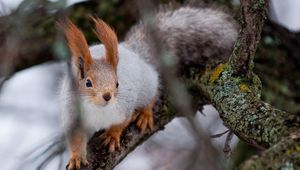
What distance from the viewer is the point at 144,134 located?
2.76m

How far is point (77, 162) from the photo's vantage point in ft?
8.13

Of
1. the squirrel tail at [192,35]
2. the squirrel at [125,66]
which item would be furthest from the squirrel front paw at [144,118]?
the squirrel tail at [192,35]

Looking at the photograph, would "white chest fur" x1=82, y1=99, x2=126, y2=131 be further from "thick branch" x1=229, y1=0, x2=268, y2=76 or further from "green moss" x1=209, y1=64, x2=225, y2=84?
"thick branch" x1=229, y1=0, x2=268, y2=76

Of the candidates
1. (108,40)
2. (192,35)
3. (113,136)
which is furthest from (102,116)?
(192,35)

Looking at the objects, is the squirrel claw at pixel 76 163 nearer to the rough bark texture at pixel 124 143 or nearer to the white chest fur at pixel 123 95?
the rough bark texture at pixel 124 143

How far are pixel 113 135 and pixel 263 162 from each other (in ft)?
4.24

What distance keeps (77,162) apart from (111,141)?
18 cm

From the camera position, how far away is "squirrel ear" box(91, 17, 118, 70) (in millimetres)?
2473

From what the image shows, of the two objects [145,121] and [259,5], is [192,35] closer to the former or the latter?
[145,121]

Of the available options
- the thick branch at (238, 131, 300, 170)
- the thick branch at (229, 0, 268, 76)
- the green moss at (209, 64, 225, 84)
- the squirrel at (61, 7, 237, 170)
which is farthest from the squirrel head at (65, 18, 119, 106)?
the thick branch at (238, 131, 300, 170)

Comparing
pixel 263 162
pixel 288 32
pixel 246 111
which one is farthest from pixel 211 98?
pixel 263 162

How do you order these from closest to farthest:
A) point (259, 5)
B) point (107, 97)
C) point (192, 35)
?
point (259, 5) → point (107, 97) → point (192, 35)

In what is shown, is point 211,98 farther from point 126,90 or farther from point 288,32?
point 288,32

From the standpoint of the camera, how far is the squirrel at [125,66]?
8.25 ft
